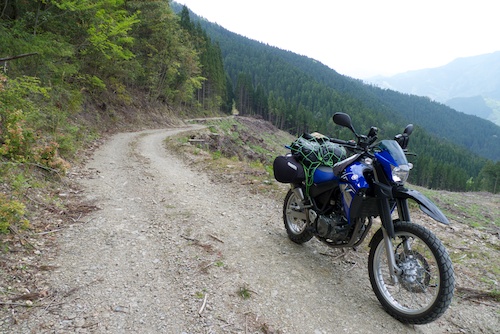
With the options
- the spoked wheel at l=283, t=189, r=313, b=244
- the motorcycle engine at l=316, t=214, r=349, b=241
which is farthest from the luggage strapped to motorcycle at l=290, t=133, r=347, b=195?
the motorcycle engine at l=316, t=214, r=349, b=241

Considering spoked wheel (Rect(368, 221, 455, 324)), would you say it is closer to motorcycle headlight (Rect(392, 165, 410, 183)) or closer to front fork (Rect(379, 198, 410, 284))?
front fork (Rect(379, 198, 410, 284))

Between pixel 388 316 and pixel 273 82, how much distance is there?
14857 centimetres

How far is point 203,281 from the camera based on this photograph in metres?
→ 3.21

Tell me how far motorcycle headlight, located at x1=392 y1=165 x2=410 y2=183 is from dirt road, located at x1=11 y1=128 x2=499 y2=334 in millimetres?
1446

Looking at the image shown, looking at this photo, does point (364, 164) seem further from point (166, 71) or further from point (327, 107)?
point (327, 107)

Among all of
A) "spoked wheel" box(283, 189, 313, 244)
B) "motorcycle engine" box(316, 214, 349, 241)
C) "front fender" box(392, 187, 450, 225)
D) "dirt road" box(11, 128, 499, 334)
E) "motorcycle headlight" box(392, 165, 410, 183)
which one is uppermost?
"motorcycle headlight" box(392, 165, 410, 183)

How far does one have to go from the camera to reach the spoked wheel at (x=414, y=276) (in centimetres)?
252

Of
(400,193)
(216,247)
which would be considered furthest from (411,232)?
(216,247)

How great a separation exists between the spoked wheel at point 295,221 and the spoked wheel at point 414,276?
1087 millimetres

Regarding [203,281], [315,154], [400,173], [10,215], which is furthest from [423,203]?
[10,215]

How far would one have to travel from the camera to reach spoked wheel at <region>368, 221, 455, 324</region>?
99.2 inches

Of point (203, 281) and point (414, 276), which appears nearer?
point (414, 276)

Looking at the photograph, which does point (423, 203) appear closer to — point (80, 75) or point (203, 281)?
point (203, 281)

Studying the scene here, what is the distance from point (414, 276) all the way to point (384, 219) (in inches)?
24.5
